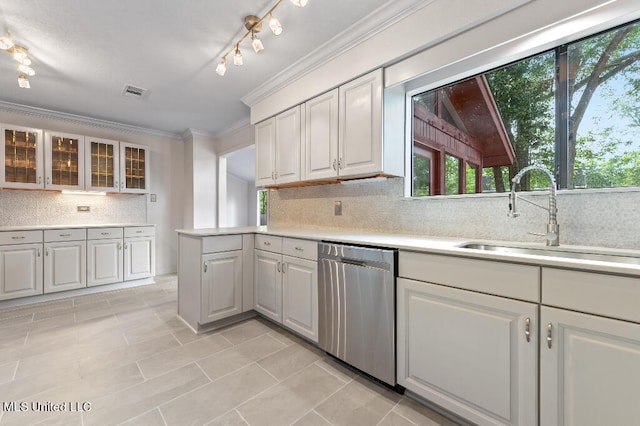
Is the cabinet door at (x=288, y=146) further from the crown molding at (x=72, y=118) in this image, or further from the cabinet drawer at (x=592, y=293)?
the crown molding at (x=72, y=118)

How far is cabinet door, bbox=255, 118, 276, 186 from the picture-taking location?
120 inches

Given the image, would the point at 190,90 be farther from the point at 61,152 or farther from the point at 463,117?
the point at 463,117

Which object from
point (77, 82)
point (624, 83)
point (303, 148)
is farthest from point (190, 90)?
Result: point (624, 83)

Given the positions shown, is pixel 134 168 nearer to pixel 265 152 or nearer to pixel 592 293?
pixel 265 152

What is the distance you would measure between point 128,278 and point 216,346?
2535mm

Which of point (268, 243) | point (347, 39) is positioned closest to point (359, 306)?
point (268, 243)

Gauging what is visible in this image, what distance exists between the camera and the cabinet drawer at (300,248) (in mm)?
2119

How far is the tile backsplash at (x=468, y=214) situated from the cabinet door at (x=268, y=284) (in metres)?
0.69

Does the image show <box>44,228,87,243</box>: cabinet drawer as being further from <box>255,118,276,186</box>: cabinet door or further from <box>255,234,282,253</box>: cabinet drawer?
<box>255,234,282,253</box>: cabinet drawer

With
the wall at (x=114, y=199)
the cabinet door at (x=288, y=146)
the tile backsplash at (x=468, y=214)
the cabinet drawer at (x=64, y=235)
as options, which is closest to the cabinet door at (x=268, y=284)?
the tile backsplash at (x=468, y=214)

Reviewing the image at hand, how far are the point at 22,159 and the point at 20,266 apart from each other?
1.30 m

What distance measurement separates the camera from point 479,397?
1306mm

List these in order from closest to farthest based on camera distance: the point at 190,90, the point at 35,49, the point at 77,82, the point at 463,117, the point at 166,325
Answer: the point at 463,117 < the point at 35,49 < the point at 166,325 < the point at 77,82 < the point at 190,90

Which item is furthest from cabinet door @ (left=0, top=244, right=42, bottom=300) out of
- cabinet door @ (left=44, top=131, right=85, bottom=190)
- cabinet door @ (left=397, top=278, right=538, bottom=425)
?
cabinet door @ (left=397, top=278, right=538, bottom=425)
